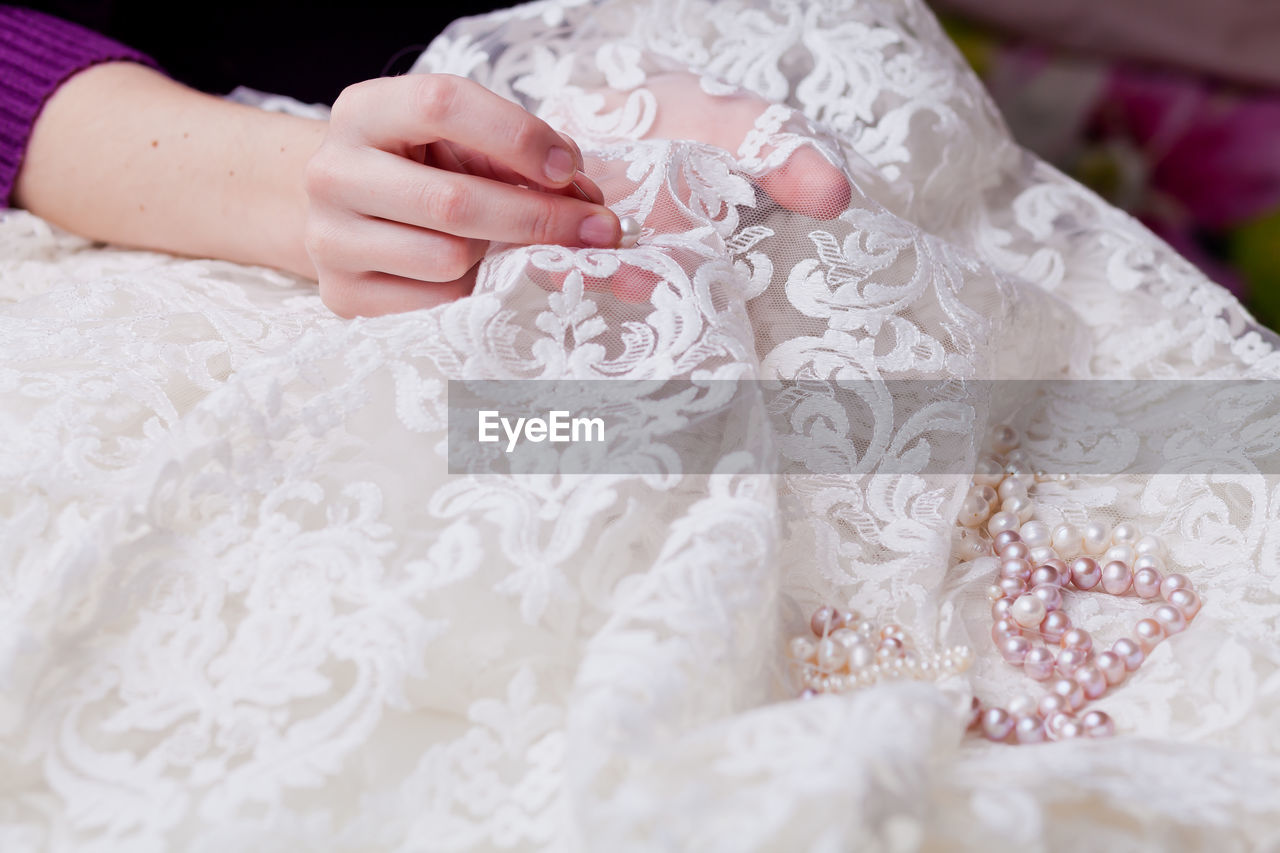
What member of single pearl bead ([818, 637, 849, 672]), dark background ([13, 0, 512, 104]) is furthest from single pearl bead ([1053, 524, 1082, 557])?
dark background ([13, 0, 512, 104])

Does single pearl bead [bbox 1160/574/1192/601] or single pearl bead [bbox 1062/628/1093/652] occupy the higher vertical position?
single pearl bead [bbox 1160/574/1192/601]

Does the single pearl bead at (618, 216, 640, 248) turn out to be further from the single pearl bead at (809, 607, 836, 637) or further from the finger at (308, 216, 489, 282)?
the single pearl bead at (809, 607, 836, 637)

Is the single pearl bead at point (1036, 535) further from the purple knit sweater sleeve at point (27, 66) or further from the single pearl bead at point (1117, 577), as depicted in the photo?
the purple knit sweater sleeve at point (27, 66)

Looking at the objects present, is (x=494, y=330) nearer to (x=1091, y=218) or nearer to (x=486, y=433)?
(x=486, y=433)

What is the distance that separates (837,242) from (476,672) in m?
0.36

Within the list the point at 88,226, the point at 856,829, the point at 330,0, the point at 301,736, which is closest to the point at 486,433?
the point at 301,736

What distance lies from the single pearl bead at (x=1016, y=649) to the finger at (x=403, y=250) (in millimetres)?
423

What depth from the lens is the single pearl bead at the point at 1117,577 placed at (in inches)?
24.4

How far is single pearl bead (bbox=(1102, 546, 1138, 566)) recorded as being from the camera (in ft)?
2.07

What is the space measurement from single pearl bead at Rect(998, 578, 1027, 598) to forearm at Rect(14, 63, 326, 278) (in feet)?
1.94

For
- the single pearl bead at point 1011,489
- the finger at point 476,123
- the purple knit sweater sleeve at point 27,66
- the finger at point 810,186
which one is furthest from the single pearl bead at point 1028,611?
the purple knit sweater sleeve at point 27,66

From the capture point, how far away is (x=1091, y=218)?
858 millimetres

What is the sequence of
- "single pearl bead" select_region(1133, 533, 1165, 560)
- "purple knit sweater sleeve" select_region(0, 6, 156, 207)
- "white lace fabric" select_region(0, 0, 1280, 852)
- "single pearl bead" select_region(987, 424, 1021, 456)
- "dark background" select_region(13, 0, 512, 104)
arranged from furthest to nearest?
"dark background" select_region(13, 0, 512, 104), "purple knit sweater sleeve" select_region(0, 6, 156, 207), "single pearl bead" select_region(987, 424, 1021, 456), "single pearl bead" select_region(1133, 533, 1165, 560), "white lace fabric" select_region(0, 0, 1280, 852)

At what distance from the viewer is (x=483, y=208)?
601 mm
